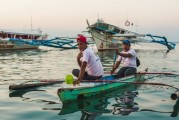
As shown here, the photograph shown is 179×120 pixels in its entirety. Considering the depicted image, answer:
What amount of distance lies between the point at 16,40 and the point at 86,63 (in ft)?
117

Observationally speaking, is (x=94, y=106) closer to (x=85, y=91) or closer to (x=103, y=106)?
(x=103, y=106)

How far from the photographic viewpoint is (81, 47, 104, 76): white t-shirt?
33.3 ft

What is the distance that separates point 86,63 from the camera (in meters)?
10.1

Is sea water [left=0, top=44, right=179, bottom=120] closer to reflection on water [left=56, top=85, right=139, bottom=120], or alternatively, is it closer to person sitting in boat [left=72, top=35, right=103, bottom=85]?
reflection on water [left=56, top=85, right=139, bottom=120]

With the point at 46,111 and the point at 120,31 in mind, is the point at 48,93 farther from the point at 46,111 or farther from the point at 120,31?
the point at 120,31

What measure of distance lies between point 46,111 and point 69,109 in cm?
69

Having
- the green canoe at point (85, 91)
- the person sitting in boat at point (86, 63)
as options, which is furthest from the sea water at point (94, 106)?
the person sitting in boat at point (86, 63)

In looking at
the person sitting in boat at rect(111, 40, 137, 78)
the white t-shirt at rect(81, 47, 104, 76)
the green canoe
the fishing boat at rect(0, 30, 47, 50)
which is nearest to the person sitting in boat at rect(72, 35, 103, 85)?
the white t-shirt at rect(81, 47, 104, 76)

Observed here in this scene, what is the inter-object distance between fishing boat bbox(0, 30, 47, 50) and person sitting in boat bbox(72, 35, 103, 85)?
33.8 m

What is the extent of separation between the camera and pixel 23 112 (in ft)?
28.9

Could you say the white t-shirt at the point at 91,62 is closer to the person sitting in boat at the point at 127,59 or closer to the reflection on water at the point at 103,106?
the reflection on water at the point at 103,106

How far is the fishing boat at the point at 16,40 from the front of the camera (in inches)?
1708

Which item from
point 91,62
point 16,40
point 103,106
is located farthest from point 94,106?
point 16,40

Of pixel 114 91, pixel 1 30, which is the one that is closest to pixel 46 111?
pixel 114 91
